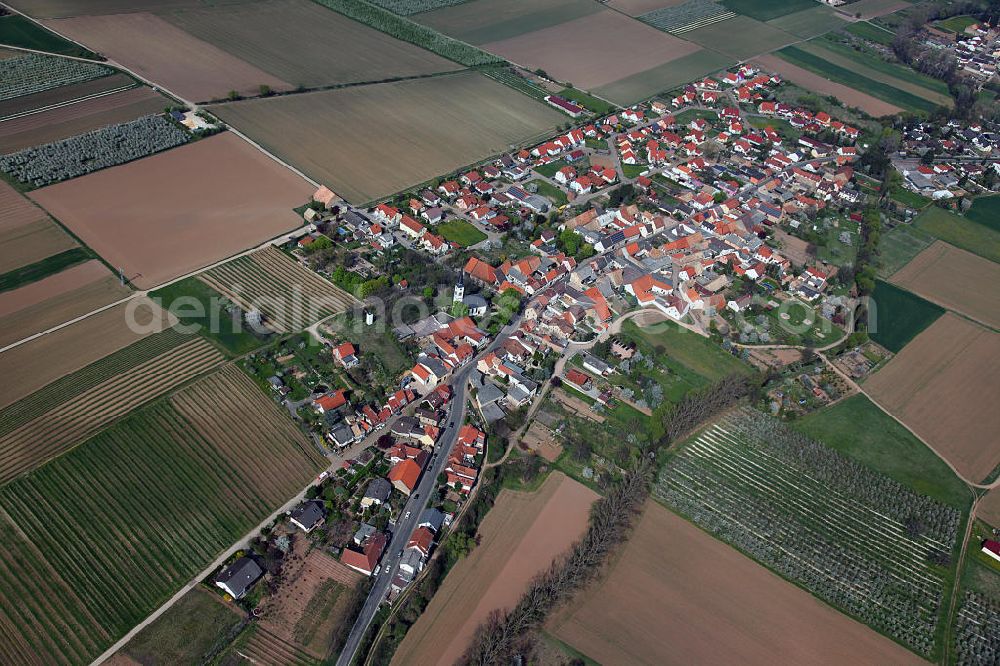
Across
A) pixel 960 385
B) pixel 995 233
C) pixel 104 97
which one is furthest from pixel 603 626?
pixel 104 97

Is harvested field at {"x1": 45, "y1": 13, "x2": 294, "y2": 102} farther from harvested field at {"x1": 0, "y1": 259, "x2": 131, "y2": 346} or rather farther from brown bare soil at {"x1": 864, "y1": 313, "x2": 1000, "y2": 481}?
brown bare soil at {"x1": 864, "y1": 313, "x2": 1000, "y2": 481}

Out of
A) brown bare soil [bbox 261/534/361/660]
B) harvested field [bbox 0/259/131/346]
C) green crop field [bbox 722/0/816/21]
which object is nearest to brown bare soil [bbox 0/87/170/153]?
harvested field [bbox 0/259/131/346]

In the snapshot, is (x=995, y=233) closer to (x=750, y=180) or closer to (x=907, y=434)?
(x=750, y=180)

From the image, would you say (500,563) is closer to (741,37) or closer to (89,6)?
(89,6)

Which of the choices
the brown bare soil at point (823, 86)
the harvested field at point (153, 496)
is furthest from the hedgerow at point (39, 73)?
the brown bare soil at point (823, 86)

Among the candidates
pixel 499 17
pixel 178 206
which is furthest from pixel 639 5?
pixel 178 206
